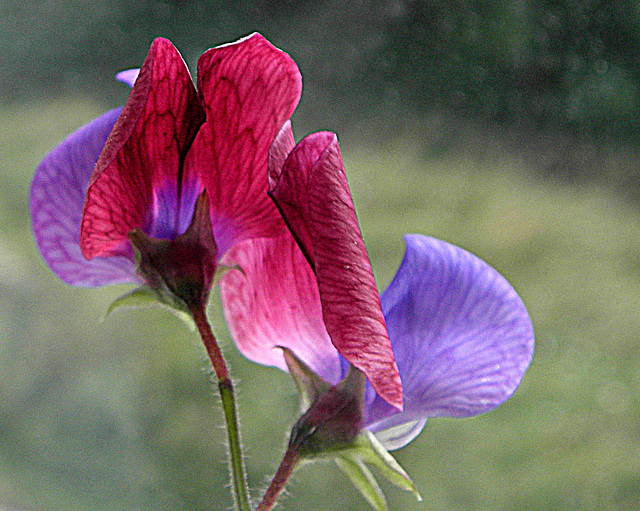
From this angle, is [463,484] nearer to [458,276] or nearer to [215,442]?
[215,442]

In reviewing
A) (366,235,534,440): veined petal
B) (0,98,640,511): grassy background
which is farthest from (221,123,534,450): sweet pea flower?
(0,98,640,511): grassy background

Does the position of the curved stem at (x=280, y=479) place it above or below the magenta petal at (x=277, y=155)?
below

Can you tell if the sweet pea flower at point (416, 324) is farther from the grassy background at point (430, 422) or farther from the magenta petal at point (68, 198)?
the grassy background at point (430, 422)

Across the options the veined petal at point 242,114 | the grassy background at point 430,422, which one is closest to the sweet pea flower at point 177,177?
the veined petal at point 242,114

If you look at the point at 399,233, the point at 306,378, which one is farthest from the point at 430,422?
the point at 306,378

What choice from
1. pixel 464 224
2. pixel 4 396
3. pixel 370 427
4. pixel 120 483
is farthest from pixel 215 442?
pixel 370 427

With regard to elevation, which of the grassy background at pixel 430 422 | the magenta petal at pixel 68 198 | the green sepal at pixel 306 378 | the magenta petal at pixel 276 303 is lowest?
the grassy background at pixel 430 422
